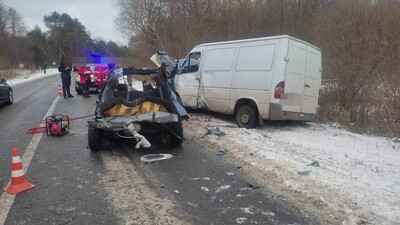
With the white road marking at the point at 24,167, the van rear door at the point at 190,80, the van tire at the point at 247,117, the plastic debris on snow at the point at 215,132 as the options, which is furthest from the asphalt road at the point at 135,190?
the van rear door at the point at 190,80

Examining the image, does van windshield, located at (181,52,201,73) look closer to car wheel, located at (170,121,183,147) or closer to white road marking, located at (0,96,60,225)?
car wheel, located at (170,121,183,147)

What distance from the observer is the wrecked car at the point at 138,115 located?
6.66 metres

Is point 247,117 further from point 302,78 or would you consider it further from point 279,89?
point 302,78

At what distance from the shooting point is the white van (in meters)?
8.63

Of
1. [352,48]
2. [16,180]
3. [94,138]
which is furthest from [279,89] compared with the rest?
[16,180]

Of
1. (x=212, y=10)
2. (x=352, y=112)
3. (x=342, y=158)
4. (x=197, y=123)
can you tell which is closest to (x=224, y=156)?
(x=342, y=158)

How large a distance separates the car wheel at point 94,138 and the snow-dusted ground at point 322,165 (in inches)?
83.6

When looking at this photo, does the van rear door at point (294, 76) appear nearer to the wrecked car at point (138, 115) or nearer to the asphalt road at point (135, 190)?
the asphalt road at point (135, 190)

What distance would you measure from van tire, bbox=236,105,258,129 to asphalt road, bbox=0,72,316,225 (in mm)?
2250

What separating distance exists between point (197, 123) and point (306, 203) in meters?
5.74

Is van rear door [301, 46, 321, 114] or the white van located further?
van rear door [301, 46, 321, 114]

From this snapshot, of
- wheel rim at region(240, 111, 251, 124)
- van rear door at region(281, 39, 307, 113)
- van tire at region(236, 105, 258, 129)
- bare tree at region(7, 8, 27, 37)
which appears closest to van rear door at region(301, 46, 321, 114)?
van rear door at region(281, 39, 307, 113)

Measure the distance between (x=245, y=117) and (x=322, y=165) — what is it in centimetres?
363

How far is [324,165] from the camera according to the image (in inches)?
236
